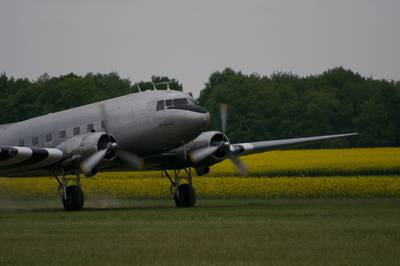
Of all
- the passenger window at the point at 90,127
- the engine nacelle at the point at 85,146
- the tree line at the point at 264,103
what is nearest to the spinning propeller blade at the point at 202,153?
the engine nacelle at the point at 85,146

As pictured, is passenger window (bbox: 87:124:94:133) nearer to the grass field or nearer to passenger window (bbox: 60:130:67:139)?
passenger window (bbox: 60:130:67:139)

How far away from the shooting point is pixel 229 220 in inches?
1005

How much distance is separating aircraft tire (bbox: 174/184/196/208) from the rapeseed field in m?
7.15

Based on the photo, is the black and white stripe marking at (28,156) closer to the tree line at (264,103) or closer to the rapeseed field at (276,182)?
the rapeseed field at (276,182)

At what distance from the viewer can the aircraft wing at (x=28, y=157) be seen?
30.1 meters

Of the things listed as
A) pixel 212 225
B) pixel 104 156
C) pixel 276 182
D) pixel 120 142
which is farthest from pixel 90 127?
pixel 276 182

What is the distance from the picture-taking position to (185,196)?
33469 millimetres

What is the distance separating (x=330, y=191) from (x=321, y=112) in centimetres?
4973

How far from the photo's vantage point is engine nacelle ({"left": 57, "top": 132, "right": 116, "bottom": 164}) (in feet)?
99.5

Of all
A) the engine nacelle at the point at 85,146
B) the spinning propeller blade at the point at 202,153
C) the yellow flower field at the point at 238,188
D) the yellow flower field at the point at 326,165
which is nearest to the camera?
the engine nacelle at the point at 85,146

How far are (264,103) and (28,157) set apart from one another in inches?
2228

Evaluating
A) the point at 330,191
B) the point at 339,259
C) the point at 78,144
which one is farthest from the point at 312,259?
the point at 330,191

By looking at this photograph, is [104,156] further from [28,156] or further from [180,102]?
[180,102]

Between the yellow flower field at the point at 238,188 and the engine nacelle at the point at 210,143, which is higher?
the engine nacelle at the point at 210,143
